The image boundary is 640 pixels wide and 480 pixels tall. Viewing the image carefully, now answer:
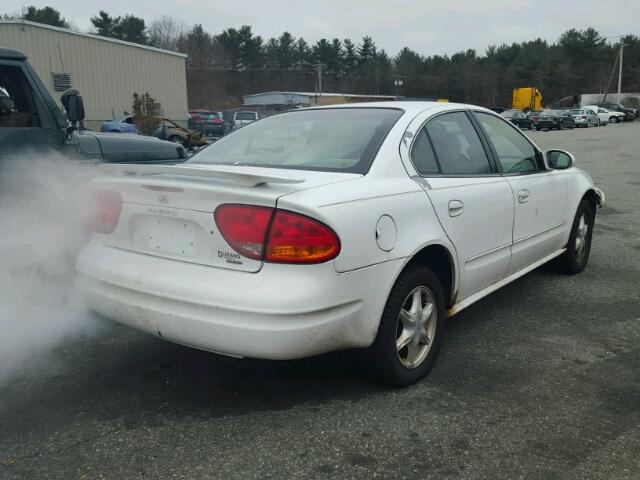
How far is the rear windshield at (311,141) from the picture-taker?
323 centimetres

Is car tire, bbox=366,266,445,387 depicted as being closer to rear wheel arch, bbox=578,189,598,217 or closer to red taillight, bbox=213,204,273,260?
red taillight, bbox=213,204,273,260

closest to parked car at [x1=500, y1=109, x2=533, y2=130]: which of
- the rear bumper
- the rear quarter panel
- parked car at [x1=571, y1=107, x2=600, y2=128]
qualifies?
parked car at [x1=571, y1=107, x2=600, y2=128]

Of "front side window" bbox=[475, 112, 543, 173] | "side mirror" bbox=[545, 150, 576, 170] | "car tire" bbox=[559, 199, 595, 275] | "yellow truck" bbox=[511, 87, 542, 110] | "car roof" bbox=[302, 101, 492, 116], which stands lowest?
"car tire" bbox=[559, 199, 595, 275]

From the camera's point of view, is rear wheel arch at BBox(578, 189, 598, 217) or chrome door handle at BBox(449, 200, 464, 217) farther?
rear wheel arch at BBox(578, 189, 598, 217)

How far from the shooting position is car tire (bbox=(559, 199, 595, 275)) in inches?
203

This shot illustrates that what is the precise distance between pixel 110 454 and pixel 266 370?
1037 millimetres

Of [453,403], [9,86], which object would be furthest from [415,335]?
[9,86]

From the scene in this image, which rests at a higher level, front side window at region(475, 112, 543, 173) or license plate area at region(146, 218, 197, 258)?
front side window at region(475, 112, 543, 173)

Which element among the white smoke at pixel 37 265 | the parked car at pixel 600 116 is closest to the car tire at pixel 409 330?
the white smoke at pixel 37 265

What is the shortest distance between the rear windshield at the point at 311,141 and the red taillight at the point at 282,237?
1.86 ft

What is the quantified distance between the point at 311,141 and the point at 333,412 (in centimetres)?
151

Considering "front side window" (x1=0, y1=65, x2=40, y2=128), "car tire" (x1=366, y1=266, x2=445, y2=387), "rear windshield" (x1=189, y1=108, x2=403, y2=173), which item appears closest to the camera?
"car tire" (x1=366, y1=266, x2=445, y2=387)

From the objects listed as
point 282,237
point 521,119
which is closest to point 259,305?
point 282,237

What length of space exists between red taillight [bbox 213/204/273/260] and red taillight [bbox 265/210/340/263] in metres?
0.04
